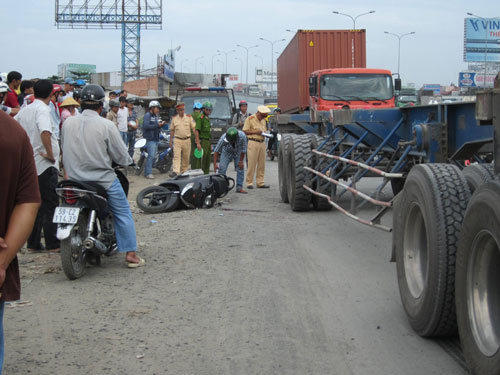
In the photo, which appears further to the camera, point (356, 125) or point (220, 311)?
point (356, 125)

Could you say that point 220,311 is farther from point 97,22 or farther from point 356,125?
point 97,22

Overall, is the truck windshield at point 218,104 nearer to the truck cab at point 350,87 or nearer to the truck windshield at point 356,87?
the truck cab at point 350,87

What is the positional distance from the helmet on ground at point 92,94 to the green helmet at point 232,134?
6866 mm

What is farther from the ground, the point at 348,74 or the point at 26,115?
the point at 348,74

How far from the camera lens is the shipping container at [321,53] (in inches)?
768

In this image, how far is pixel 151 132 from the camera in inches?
688

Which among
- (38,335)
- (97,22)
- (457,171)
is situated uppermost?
(97,22)

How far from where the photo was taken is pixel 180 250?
26.4 ft

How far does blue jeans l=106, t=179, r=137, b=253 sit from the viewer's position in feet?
22.9

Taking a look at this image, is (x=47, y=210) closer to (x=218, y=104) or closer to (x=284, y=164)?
(x=284, y=164)

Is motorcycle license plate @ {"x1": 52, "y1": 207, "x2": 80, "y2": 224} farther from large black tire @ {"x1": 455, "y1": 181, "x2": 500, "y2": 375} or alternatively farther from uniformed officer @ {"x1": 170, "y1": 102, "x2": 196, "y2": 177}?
uniformed officer @ {"x1": 170, "y1": 102, "x2": 196, "y2": 177}

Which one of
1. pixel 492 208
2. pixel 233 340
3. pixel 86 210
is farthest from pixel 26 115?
pixel 492 208

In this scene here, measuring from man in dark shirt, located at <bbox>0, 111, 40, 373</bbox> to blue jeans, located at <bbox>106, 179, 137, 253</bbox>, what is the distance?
3.98 m

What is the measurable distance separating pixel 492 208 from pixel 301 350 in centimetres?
165
